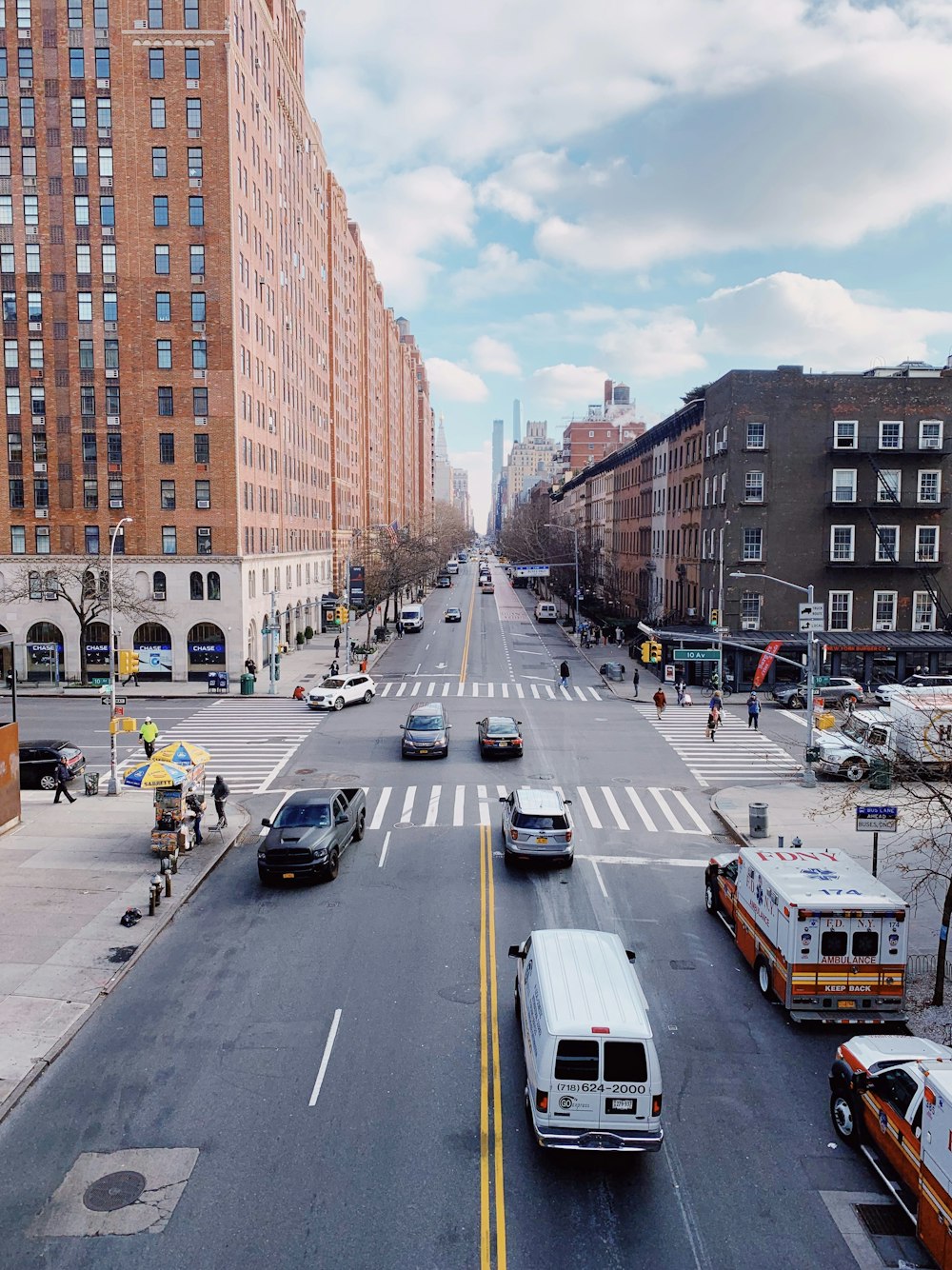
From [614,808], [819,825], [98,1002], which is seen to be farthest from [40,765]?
[819,825]

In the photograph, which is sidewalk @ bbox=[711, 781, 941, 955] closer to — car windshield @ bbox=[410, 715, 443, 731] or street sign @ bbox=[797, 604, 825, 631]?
street sign @ bbox=[797, 604, 825, 631]

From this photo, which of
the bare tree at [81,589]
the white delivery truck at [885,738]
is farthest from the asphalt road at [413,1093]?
the bare tree at [81,589]

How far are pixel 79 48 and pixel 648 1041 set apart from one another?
6117cm

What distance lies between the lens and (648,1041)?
11.1m

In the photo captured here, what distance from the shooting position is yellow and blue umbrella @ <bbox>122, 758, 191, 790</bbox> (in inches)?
955

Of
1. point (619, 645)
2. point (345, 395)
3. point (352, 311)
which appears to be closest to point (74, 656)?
point (619, 645)

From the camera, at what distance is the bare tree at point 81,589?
52531 mm

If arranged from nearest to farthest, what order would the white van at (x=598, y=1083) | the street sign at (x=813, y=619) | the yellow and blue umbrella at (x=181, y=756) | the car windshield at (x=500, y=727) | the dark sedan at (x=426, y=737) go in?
the white van at (x=598, y=1083)
the yellow and blue umbrella at (x=181, y=756)
the street sign at (x=813, y=619)
the dark sedan at (x=426, y=737)
the car windshield at (x=500, y=727)

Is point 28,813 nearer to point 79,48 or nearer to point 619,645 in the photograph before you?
point 79,48

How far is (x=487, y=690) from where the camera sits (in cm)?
5359

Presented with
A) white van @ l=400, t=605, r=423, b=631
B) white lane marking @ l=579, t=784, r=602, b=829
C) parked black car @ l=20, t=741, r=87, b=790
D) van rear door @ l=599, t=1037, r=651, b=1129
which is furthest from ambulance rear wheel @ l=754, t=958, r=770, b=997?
white van @ l=400, t=605, r=423, b=631

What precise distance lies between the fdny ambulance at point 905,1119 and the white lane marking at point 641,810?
46.5 ft

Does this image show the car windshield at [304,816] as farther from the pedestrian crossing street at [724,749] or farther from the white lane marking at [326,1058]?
the pedestrian crossing street at [724,749]

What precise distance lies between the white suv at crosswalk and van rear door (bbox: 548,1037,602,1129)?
37.1 metres
